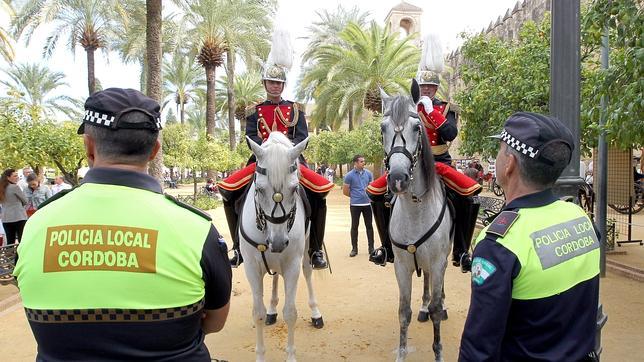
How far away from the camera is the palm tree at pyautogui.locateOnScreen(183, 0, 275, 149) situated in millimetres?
21547

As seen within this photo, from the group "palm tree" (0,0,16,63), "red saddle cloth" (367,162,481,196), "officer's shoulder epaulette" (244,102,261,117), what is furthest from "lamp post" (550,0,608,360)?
"palm tree" (0,0,16,63)

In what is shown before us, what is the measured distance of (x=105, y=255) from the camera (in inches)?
62.4

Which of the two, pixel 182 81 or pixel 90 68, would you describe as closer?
pixel 90 68

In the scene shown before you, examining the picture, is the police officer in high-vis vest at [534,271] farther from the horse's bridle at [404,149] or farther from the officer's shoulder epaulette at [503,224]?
the horse's bridle at [404,149]

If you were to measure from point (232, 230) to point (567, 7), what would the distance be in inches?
165

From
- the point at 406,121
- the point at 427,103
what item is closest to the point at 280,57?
the point at 427,103

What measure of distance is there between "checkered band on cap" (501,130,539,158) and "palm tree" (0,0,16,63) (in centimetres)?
1601

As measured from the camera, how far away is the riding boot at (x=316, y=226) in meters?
5.38

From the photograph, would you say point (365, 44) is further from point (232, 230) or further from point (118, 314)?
point (118, 314)

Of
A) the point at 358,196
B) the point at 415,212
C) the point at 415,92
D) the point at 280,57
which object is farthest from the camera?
the point at 358,196

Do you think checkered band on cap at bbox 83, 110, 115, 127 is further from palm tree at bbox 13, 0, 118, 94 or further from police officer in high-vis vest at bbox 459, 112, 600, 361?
palm tree at bbox 13, 0, 118, 94

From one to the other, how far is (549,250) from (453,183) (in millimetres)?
3122

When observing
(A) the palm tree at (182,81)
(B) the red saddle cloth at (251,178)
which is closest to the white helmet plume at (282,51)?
(B) the red saddle cloth at (251,178)

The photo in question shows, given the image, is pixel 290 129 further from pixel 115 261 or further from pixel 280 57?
pixel 115 261
